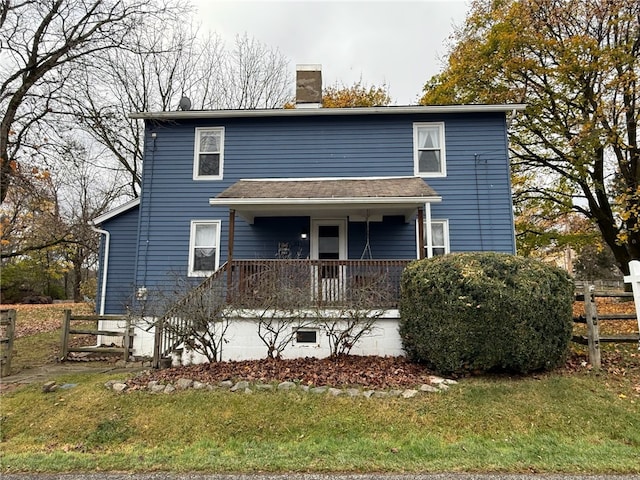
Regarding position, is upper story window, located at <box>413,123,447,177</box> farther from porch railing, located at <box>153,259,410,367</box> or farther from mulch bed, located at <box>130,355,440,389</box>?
mulch bed, located at <box>130,355,440,389</box>

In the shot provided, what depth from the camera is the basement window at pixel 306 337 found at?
25.1ft

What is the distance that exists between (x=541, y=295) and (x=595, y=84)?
12047 mm

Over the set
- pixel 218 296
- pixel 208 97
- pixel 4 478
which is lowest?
pixel 4 478

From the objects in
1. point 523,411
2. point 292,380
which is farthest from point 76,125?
point 523,411

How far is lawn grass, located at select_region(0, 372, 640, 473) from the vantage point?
4004 mm

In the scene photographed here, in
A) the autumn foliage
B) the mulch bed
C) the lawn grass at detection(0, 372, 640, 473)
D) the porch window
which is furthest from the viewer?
the autumn foliage

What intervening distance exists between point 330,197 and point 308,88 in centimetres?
509

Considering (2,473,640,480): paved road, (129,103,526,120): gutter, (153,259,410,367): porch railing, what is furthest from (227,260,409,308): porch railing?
(129,103,526,120): gutter

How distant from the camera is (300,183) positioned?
10.3m

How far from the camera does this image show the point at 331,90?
76.6 feet

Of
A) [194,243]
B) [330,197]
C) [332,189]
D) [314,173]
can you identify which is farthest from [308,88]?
[194,243]

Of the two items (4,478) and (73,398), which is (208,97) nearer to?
(73,398)

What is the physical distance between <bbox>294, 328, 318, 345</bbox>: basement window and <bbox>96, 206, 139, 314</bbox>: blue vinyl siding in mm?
5494

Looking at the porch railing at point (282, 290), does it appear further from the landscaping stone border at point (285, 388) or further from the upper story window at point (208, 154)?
the upper story window at point (208, 154)
